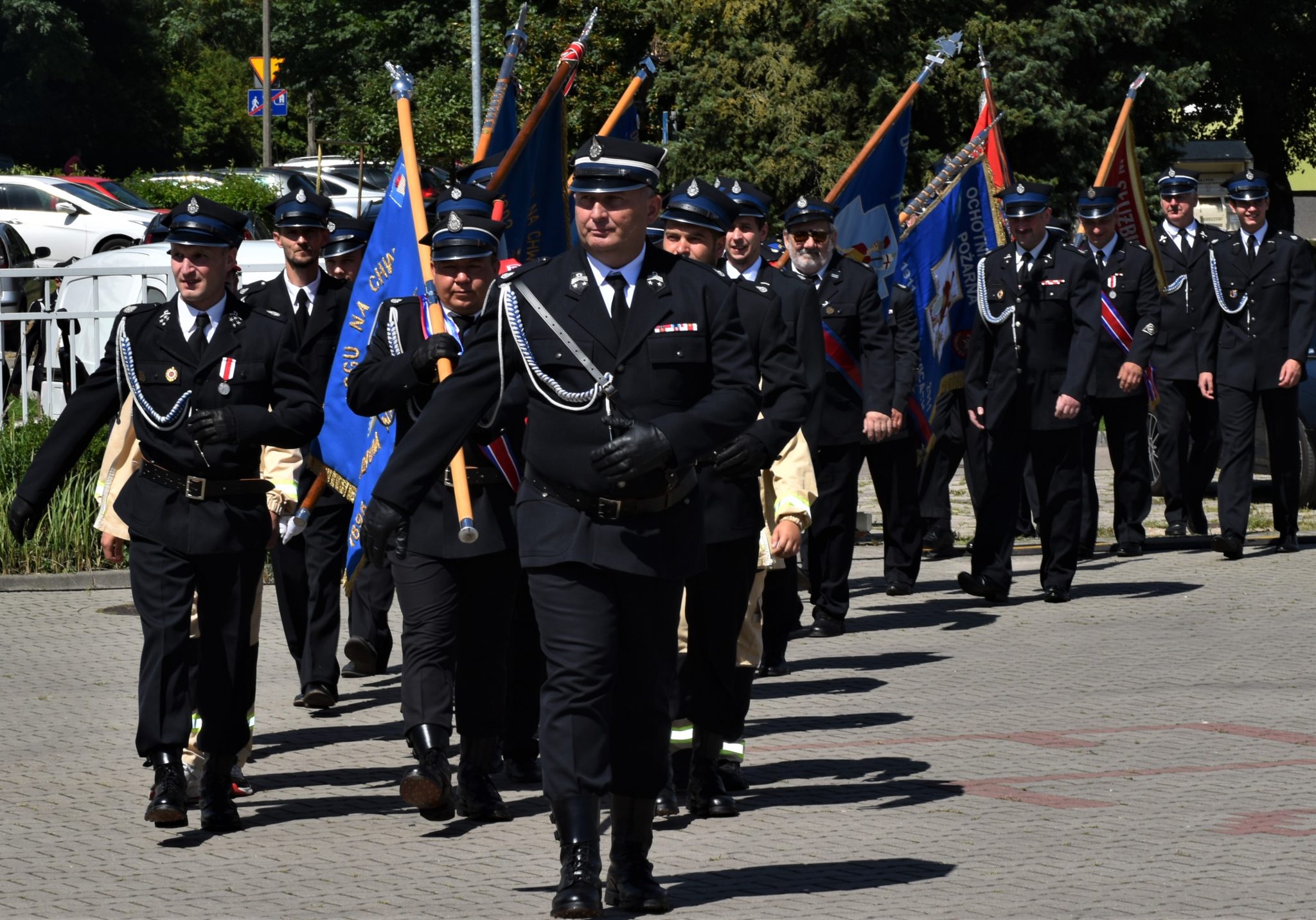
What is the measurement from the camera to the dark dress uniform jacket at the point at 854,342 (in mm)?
11039

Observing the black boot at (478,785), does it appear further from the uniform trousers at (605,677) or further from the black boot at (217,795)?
the uniform trousers at (605,677)

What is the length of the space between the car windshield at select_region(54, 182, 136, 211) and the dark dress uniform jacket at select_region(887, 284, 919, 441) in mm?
22591

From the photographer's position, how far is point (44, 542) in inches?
509

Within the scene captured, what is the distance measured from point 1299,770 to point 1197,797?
0.63 meters

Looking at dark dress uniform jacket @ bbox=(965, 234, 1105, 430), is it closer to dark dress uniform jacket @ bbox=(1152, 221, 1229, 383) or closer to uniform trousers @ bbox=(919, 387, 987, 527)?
uniform trousers @ bbox=(919, 387, 987, 527)

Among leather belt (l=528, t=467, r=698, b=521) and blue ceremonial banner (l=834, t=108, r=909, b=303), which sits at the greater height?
blue ceremonial banner (l=834, t=108, r=909, b=303)

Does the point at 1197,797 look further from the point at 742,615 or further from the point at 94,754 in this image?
the point at 94,754

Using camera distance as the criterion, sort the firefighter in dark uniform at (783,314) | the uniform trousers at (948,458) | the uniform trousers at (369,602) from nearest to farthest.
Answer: the firefighter in dark uniform at (783,314) < the uniform trousers at (369,602) < the uniform trousers at (948,458)

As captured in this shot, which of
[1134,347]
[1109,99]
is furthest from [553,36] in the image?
[1134,347]

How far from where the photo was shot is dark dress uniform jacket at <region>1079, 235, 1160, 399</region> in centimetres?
1323

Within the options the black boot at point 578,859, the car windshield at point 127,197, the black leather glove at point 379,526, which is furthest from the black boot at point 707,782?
the car windshield at point 127,197

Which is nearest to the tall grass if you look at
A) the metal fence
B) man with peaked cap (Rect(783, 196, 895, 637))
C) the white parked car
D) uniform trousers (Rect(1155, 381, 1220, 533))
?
the metal fence

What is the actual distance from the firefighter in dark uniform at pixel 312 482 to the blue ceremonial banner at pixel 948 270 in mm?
A: 4618

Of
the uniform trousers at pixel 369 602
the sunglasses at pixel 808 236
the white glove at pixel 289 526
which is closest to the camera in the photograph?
the white glove at pixel 289 526
